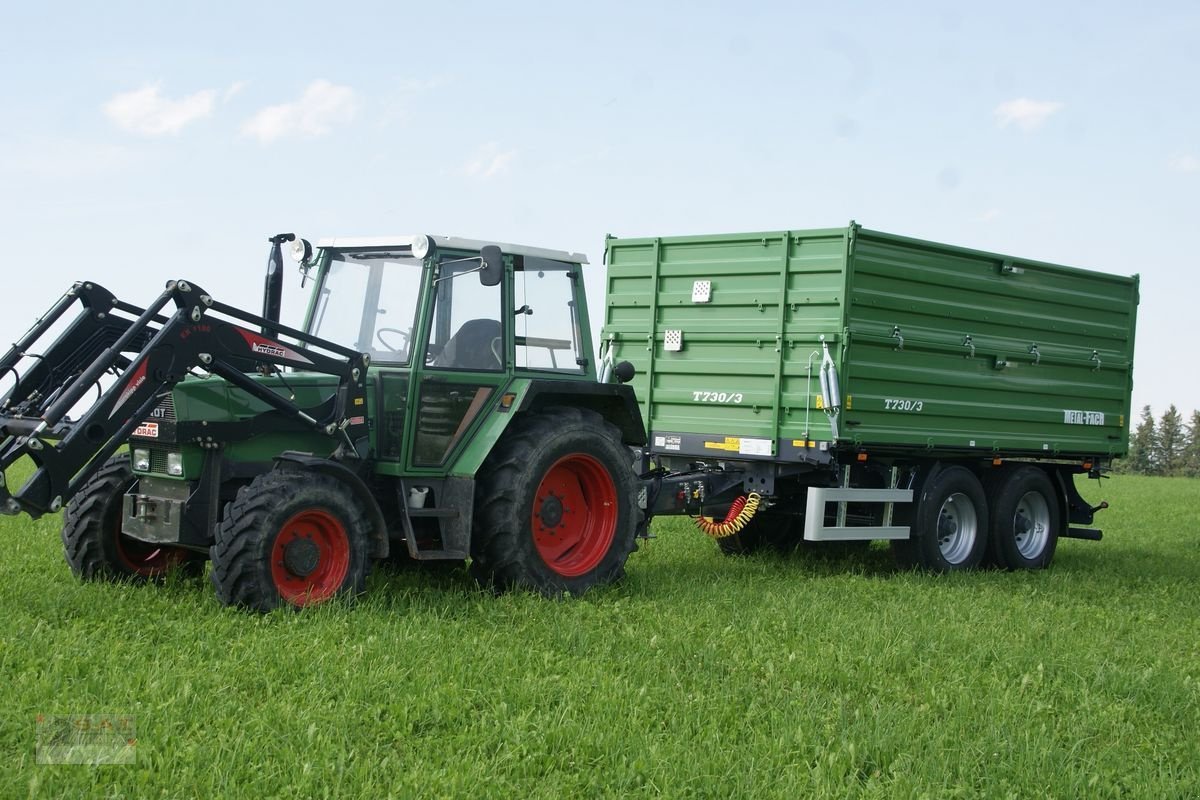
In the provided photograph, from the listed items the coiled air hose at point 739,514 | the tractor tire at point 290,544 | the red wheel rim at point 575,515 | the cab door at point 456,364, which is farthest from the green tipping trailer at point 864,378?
the tractor tire at point 290,544

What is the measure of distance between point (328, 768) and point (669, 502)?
5252 millimetres

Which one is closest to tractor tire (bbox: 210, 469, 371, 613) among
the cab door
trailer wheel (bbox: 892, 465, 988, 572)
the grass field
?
the grass field

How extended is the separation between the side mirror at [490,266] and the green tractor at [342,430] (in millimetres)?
19

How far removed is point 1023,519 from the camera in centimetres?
1219

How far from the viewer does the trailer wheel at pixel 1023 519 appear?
38.0 ft

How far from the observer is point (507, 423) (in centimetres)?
784

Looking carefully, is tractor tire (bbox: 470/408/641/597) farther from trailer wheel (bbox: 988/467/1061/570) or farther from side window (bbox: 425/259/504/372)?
→ trailer wheel (bbox: 988/467/1061/570)

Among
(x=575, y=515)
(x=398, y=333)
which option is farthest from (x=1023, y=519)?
(x=398, y=333)

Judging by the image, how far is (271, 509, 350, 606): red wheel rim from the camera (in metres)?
6.84

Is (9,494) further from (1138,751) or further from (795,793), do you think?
(1138,751)

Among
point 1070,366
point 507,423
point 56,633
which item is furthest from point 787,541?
point 56,633

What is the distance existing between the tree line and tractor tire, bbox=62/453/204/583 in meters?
63.7

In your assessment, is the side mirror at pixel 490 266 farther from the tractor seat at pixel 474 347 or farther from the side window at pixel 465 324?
the tractor seat at pixel 474 347
